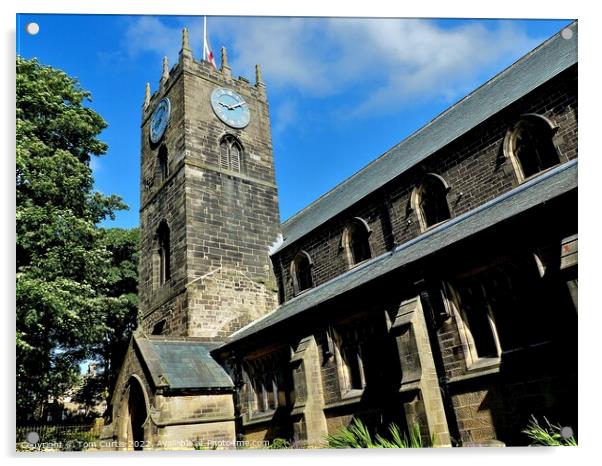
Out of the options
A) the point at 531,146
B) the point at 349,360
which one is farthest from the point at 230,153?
the point at 531,146

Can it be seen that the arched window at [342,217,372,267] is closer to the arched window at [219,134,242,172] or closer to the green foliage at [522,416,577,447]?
the arched window at [219,134,242,172]

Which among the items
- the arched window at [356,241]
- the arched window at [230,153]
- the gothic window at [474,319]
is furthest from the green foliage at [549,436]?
the arched window at [230,153]

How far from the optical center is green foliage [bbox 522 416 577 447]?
6.76 m

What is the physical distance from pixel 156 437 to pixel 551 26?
37.8 feet

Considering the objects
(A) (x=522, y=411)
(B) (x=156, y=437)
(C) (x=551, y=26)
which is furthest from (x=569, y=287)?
(B) (x=156, y=437)

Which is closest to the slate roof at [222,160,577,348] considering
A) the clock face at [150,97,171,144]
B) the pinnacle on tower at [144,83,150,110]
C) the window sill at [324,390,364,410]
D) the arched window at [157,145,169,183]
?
the window sill at [324,390,364,410]

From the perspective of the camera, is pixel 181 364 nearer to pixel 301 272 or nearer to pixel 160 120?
pixel 301 272

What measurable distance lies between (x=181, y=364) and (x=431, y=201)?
7874 mm

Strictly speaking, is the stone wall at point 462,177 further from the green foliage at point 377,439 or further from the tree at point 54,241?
the tree at point 54,241

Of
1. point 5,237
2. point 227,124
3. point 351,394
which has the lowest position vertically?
point 351,394

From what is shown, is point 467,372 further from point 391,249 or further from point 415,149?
point 415,149

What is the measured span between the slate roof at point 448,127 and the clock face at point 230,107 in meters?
4.42

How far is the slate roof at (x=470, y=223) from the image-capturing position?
8508mm

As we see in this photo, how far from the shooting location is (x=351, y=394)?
1063 centimetres
